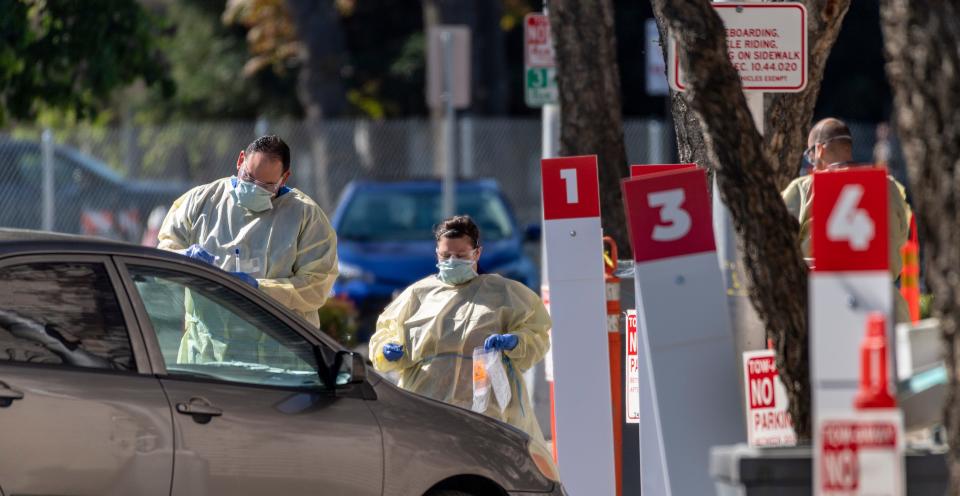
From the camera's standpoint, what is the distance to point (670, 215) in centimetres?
579

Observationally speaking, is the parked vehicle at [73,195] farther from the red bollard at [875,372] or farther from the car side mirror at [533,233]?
the red bollard at [875,372]

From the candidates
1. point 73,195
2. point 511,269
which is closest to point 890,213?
point 511,269

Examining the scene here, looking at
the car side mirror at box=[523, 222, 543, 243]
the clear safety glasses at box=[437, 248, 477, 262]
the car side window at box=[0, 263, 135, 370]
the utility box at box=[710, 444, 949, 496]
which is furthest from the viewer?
the car side mirror at box=[523, 222, 543, 243]

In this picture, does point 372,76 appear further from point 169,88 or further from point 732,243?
point 732,243

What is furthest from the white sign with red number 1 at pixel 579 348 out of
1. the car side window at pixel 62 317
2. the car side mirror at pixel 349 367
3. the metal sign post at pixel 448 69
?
the metal sign post at pixel 448 69

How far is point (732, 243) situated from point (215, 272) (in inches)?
90.5

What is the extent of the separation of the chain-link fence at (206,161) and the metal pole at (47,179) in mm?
20

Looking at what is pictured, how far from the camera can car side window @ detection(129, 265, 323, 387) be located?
19.4ft

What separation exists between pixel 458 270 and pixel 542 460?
1.27 meters

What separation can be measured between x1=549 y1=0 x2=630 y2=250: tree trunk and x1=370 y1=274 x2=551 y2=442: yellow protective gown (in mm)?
3394

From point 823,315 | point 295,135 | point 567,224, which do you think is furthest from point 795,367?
point 295,135

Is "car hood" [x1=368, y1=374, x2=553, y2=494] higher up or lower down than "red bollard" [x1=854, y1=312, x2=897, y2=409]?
lower down

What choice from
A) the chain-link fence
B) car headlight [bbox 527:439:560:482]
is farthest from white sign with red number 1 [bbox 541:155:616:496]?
the chain-link fence

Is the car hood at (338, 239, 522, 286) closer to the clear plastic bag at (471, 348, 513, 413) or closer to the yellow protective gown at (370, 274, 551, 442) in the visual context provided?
the yellow protective gown at (370, 274, 551, 442)
